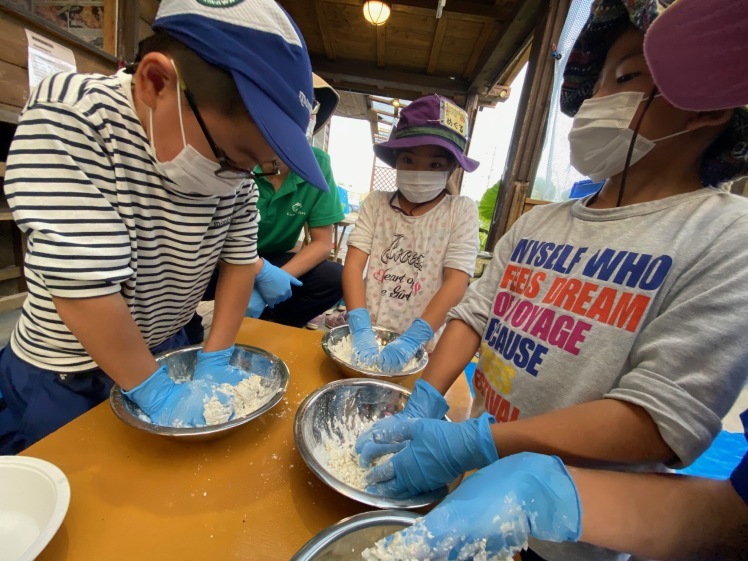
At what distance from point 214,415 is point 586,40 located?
1.23 meters

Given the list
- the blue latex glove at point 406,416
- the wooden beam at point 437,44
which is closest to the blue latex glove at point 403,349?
the blue latex glove at point 406,416

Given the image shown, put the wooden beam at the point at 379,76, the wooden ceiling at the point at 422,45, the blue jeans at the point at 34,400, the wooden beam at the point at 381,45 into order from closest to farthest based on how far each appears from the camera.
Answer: the blue jeans at the point at 34,400, the wooden ceiling at the point at 422,45, the wooden beam at the point at 381,45, the wooden beam at the point at 379,76

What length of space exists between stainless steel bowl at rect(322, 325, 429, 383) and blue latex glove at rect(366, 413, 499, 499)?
0.30m

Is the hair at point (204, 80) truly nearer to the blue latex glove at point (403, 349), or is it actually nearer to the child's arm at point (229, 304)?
the child's arm at point (229, 304)

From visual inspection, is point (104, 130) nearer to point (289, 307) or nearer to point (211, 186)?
point (211, 186)

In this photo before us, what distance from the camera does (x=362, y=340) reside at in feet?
4.26

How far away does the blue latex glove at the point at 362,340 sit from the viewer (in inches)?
47.0

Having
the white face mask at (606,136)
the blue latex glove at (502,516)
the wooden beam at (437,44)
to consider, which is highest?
the wooden beam at (437,44)

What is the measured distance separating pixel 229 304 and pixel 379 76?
5620 millimetres

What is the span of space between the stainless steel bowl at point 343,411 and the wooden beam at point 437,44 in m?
4.68

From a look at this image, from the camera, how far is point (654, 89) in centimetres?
67

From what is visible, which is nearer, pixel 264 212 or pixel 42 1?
pixel 264 212

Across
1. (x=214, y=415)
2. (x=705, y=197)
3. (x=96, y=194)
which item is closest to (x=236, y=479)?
(x=214, y=415)

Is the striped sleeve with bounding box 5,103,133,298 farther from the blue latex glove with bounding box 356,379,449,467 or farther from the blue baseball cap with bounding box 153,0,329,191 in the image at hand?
the blue latex glove with bounding box 356,379,449,467
